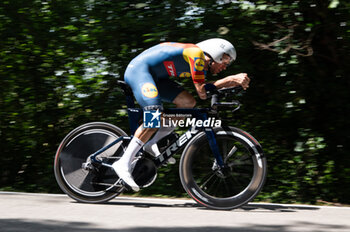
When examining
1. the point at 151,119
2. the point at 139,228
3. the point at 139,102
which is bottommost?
the point at 139,228

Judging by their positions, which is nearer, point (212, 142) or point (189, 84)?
point (212, 142)

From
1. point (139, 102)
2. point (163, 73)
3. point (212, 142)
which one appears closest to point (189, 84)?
point (163, 73)

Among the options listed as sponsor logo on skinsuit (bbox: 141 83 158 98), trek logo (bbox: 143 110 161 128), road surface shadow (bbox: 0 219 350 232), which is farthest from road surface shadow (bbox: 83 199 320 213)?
sponsor logo on skinsuit (bbox: 141 83 158 98)

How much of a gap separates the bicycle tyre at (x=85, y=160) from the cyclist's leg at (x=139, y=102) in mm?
256

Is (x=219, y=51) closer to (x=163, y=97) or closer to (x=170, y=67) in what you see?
(x=170, y=67)

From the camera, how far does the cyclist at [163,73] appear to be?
16.0 feet

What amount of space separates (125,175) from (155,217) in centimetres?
68

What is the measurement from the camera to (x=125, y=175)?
502cm

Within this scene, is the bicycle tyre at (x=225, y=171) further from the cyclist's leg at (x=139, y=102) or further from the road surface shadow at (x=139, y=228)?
the road surface shadow at (x=139, y=228)

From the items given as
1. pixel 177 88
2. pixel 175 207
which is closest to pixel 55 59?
pixel 177 88

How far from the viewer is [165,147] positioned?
514 centimetres

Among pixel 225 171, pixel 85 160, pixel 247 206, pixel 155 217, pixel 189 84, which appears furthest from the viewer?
pixel 189 84

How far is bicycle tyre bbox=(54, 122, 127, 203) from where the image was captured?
527 cm

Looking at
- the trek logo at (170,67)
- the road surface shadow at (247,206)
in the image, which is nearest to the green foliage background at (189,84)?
the road surface shadow at (247,206)
